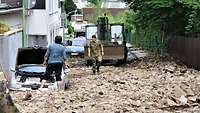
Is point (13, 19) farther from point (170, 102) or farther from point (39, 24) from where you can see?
point (170, 102)

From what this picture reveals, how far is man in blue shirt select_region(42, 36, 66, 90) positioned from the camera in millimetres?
16250

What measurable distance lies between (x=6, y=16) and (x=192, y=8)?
10280 mm

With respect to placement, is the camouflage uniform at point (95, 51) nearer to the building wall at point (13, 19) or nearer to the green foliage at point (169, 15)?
the green foliage at point (169, 15)

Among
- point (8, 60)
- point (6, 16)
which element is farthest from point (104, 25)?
point (8, 60)

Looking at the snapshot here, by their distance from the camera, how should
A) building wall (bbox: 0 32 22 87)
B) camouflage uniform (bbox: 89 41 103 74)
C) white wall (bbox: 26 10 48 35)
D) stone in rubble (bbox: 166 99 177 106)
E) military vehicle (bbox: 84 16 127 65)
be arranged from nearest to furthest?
stone in rubble (bbox: 166 99 177 106) → building wall (bbox: 0 32 22 87) → camouflage uniform (bbox: 89 41 103 74) → military vehicle (bbox: 84 16 127 65) → white wall (bbox: 26 10 48 35)

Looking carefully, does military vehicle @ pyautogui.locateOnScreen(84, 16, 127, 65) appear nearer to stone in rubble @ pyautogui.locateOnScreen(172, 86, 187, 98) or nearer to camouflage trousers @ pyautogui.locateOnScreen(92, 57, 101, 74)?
camouflage trousers @ pyautogui.locateOnScreen(92, 57, 101, 74)

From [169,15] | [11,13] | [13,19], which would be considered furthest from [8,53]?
[13,19]

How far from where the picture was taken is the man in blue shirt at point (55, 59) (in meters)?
16.2

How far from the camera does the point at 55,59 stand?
16.4m

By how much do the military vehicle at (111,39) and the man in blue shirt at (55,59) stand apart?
14.4m

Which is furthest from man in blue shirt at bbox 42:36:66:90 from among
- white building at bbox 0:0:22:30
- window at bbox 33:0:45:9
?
window at bbox 33:0:45:9

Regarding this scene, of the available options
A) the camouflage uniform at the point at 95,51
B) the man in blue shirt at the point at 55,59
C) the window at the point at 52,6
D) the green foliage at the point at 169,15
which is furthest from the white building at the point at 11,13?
the man in blue shirt at the point at 55,59

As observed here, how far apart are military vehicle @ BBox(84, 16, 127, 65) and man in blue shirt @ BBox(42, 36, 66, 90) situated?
14415 millimetres

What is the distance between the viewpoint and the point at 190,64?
1132 inches
